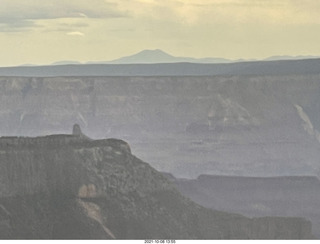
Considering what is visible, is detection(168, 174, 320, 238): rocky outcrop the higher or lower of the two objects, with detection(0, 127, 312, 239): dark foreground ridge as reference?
higher

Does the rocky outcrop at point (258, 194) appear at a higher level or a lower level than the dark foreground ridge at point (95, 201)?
higher

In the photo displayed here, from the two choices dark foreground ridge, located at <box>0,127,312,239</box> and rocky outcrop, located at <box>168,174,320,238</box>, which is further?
rocky outcrop, located at <box>168,174,320,238</box>

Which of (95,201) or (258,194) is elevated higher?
(258,194)

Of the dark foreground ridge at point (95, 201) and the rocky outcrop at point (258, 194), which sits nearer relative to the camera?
the dark foreground ridge at point (95, 201)

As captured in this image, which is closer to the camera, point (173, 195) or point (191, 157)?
point (173, 195)

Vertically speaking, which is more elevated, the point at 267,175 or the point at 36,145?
the point at 267,175

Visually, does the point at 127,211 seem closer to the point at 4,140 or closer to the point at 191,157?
the point at 4,140

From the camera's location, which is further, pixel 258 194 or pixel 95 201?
pixel 258 194

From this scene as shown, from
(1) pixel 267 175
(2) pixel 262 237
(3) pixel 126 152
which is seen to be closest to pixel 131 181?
(3) pixel 126 152
